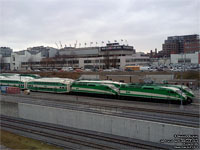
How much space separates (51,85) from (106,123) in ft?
84.6

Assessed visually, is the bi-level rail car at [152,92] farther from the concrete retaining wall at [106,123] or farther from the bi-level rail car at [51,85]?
the bi-level rail car at [51,85]

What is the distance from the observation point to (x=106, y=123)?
20234mm

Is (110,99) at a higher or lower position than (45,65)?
lower

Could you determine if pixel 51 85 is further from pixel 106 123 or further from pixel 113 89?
pixel 106 123

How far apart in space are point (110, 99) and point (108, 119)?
14922 mm

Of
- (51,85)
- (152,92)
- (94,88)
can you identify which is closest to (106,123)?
(152,92)

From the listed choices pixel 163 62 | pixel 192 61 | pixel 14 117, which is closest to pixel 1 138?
pixel 14 117

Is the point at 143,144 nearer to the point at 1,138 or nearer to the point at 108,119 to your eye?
the point at 108,119

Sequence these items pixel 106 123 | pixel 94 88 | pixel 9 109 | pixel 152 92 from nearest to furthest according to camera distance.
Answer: pixel 106 123
pixel 9 109
pixel 152 92
pixel 94 88

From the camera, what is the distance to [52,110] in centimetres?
2406

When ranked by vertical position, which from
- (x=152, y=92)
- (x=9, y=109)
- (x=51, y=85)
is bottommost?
(x=9, y=109)

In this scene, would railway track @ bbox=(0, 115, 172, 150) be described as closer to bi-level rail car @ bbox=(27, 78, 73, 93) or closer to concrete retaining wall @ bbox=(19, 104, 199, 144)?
concrete retaining wall @ bbox=(19, 104, 199, 144)

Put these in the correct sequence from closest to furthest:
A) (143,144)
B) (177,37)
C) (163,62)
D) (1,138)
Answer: (143,144) < (1,138) < (163,62) < (177,37)

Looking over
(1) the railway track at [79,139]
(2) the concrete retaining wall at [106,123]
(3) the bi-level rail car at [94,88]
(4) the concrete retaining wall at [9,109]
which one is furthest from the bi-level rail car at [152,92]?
(4) the concrete retaining wall at [9,109]
